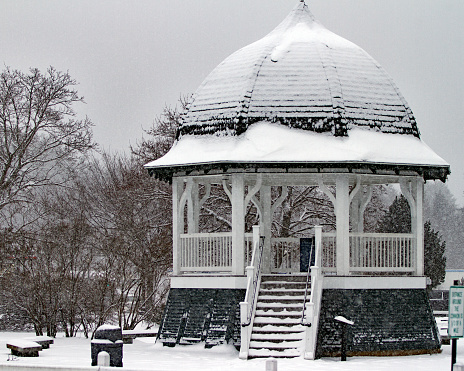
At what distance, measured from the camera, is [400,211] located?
48.9 metres

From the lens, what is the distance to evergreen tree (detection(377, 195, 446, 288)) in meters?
48.0

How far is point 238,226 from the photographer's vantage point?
23.3 m

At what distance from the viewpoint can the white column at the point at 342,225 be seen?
2312 cm

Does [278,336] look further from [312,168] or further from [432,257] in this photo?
[432,257]

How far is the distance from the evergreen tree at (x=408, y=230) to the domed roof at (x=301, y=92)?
2341 centimetres

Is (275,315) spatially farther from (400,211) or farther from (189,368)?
(400,211)

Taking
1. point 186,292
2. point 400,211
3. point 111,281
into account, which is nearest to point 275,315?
point 186,292

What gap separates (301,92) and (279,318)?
5.25 m

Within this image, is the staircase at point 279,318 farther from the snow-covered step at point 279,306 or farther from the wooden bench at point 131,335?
the wooden bench at point 131,335

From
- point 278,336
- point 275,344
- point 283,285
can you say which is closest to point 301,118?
point 283,285

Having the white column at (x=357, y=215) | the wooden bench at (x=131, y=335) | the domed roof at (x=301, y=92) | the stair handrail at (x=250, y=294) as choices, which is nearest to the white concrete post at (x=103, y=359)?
the stair handrail at (x=250, y=294)

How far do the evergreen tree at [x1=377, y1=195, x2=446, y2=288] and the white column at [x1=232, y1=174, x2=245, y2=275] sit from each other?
2499cm

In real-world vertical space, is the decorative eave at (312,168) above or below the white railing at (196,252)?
above

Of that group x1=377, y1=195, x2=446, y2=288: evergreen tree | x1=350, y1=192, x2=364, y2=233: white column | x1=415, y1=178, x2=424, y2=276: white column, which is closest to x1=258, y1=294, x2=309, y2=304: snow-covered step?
x1=415, y1=178, x2=424, y2=276: white column
